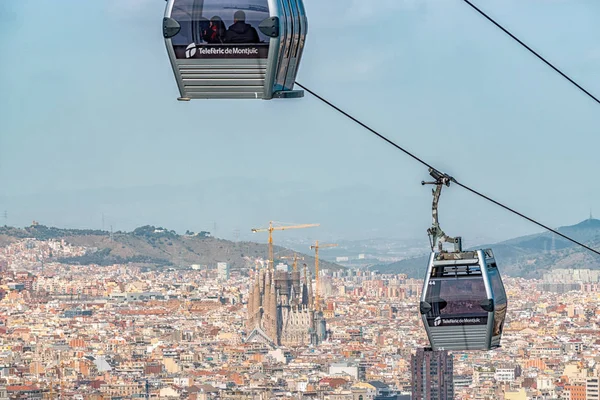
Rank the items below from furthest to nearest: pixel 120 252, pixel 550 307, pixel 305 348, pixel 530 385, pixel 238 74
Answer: pixel 120 252 < pixel 550 307 < pixel 305 348 < pixel 530 385 < pixel 238 74

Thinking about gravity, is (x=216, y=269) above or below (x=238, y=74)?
above

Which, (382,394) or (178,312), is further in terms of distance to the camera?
(178,312)

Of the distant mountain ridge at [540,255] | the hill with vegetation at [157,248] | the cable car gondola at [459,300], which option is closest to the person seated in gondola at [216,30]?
the cable car gondola at [459,300]

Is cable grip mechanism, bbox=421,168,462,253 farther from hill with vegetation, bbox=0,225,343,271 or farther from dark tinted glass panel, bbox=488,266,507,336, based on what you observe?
hill with vegetation, bbox=0,225,343,271

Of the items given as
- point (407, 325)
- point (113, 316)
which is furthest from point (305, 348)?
point (113, 316)

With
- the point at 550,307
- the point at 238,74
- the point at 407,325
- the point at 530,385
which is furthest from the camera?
the point at 550,307

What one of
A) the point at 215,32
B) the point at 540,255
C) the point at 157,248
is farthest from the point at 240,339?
the point at 215,32

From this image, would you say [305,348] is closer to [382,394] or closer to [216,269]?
[382,394]
